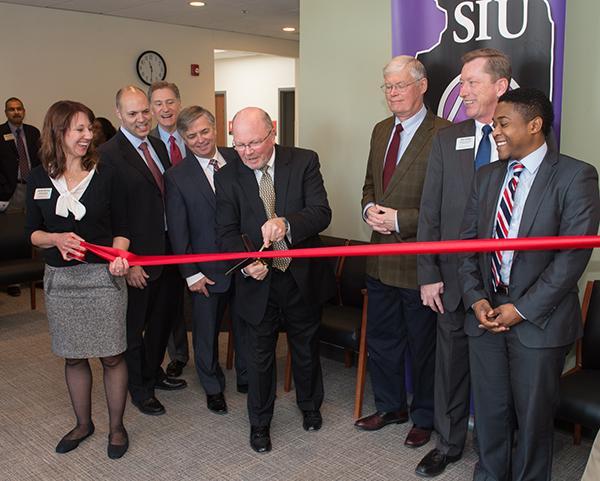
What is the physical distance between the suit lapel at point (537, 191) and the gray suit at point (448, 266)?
450 mm

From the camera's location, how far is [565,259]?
98.0 inches

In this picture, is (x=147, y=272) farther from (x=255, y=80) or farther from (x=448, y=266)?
(x=255, y=80)

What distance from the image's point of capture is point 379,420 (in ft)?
12.1

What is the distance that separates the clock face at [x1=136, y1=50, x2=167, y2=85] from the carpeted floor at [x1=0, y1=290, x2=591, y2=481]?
6401 mm

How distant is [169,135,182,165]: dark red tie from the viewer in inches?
166

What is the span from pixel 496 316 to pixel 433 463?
0.95 metres

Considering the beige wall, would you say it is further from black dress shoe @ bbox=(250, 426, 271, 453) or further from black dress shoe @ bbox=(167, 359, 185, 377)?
black dress shoe @ bbox=(250, 426, 271, 453)

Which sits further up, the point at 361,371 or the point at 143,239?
the point at 143,239

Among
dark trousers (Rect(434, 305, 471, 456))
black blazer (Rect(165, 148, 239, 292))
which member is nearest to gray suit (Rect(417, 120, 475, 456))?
dark trousers (Rect(434, 305, 471, 456))

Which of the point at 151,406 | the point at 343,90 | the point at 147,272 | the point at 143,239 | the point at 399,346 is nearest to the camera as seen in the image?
the point at 399,346

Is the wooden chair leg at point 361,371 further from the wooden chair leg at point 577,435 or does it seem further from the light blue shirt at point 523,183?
the light blue shirt at point 523,183

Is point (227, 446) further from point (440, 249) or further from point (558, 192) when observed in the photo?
point (558, 192)

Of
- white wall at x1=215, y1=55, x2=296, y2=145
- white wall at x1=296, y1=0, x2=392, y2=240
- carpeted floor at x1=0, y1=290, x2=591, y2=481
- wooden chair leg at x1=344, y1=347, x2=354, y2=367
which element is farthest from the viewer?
white wall at x1=215, y1=55, x2=296, y2=145

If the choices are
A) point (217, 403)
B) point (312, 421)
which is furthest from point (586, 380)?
point (217, 403)
